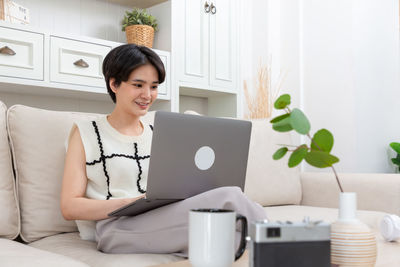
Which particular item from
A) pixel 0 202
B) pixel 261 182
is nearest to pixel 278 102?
pixel 0 202

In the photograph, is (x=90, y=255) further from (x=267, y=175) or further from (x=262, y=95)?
(x=262, y=95)

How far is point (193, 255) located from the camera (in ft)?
2.72

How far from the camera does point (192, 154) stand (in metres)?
1.24

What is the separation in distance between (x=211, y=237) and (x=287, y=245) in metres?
0.14

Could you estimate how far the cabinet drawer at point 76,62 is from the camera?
8.79 feet

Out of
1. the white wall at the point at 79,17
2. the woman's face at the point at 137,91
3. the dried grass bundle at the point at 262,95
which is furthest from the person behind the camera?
the dried grass bundle at the point at 262,95

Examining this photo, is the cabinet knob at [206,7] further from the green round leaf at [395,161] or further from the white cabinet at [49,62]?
the green round leaf at [395,161]

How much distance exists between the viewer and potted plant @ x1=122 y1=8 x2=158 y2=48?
10.1 feet

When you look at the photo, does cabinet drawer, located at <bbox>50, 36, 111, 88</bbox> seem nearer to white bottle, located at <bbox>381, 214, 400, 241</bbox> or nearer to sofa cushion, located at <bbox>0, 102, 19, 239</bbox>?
sofa cushion, located at <bbox>0, 102, 19, 239</bbox>

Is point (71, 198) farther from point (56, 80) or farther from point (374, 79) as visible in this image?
point (374, 79)

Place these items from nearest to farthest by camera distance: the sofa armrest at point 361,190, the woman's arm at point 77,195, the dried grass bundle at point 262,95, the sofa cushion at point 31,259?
the sofa cushion at point 31,259 < the woman's arm at point 77,195 < the sofa armrest at point 361,190 < the dried grass bundle at point 262,95

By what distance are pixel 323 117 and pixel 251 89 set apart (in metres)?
0.66

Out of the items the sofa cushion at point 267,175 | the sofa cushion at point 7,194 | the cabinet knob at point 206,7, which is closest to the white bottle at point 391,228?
the sofa cushion at point 267,175

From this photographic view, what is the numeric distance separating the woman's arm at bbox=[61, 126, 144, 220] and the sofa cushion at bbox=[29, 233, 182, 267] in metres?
0.09
